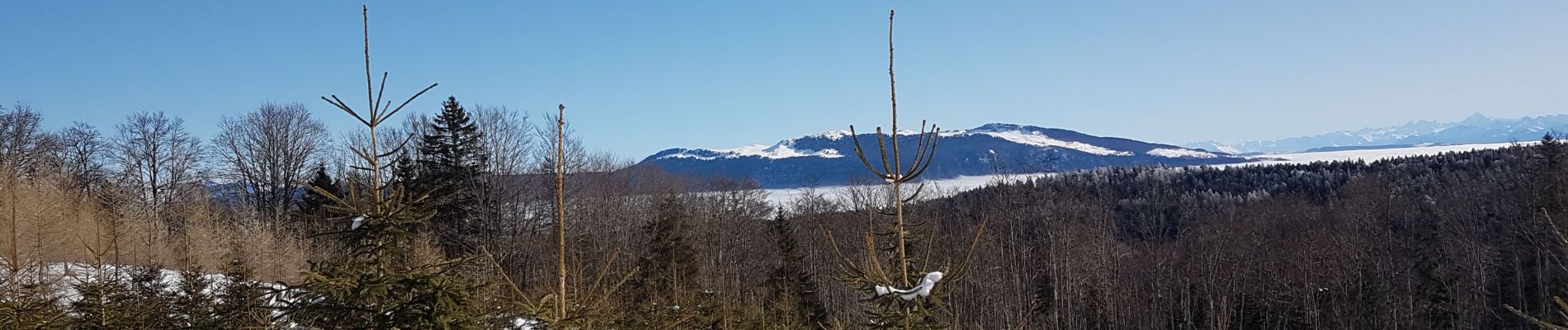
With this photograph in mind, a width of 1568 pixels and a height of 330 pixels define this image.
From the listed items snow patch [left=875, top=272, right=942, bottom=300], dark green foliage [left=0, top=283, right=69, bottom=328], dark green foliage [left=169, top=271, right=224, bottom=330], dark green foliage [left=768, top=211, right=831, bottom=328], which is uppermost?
snow patch [left=875, top=272, right=942, bottom=300]

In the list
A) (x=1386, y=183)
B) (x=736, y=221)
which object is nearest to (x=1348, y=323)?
(x=1386, y=183)

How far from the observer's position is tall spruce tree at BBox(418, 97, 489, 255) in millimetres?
28234

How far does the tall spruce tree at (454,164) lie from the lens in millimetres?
28234

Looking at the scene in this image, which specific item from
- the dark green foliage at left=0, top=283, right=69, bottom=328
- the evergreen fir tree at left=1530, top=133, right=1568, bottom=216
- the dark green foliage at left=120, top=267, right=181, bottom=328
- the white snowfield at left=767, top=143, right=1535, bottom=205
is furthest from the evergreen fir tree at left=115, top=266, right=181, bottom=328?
the evergreen fir tree at left=1530, top=133, right=1568, bottom=216

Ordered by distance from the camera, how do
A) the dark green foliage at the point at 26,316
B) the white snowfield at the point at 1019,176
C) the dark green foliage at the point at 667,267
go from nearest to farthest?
1. the dark green foliage at the point at 26,316
2. the dark green foliage at the point at 667,267
3. the white snowfield at the point at 1019,176

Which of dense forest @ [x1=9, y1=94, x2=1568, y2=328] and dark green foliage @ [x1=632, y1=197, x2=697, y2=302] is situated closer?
dense forest @ [x1=9, y1=94, x2=1568, y2=328]

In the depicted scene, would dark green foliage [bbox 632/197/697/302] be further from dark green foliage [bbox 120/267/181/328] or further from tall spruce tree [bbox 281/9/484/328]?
tall spruce tree [bbox 281/9/484/328]

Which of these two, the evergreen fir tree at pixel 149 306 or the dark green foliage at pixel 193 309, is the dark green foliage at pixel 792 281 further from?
the evergreen fir tree at pixel 149 306

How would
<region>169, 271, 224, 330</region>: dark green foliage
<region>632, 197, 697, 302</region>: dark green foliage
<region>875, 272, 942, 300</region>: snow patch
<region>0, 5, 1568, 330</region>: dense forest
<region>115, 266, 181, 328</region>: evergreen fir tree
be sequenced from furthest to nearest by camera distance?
1. <region>632, 197, 697, 302</region>: dark green foliage
2. <region>0, 5, 1568, 330</region>: dense forest
3. <region>169, 271, 224, 330</region>: dark green foliage
4. <region>115, 266, 181, 328</region>: evergreen fir tree
5. <region>875, 272, 942, 300</region>: snow patch

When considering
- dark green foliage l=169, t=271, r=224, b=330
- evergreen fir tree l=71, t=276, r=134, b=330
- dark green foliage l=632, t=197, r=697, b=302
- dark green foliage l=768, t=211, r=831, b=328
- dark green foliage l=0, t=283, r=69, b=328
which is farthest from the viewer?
dark green foliage l=768, t=211, r=831, b=328

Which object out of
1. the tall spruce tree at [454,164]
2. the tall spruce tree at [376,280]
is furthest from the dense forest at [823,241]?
the tall spruce tree at [376,280]

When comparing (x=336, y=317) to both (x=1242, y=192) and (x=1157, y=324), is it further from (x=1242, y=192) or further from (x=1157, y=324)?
(x=1242, y=192)

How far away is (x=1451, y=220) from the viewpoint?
139 ft

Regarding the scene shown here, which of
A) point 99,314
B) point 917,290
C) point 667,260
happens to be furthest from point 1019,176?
point 917,290
